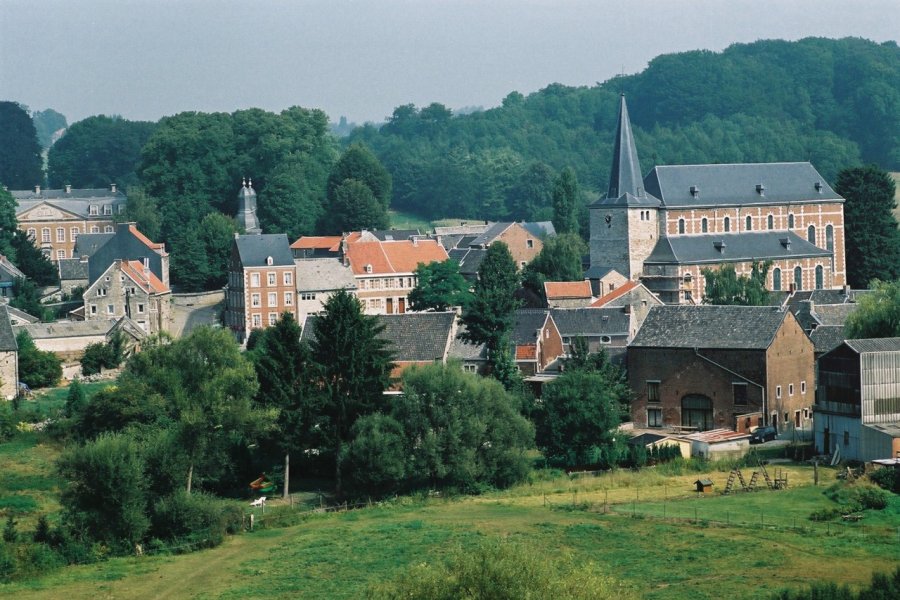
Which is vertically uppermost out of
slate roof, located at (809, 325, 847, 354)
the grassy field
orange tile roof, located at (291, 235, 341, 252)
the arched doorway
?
orange tile roof, located at (291, 235, 341, 252)

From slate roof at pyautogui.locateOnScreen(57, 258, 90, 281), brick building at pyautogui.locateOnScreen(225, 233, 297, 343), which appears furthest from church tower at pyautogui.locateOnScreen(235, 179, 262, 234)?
brick building at pyautogui.locateOnScreen(225, 233, 297, 343)

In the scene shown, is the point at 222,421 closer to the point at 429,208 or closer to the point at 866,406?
the point at 866,406

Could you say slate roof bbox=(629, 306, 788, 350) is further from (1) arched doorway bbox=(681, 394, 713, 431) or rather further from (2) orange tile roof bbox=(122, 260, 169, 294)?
(2) orange tile roof bbox=(122, 260, 169, 294)

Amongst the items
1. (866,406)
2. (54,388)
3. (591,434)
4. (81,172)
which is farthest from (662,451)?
(81,172)

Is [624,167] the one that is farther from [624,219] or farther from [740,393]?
[740,393]

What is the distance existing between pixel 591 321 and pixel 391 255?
890 inches

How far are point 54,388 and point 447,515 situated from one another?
24906 millimetres

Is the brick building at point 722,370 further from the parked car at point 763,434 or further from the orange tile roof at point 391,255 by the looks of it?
the orange tile roof at point 391,255

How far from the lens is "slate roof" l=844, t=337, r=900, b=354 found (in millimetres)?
45188

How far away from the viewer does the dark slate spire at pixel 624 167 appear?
78938 mm

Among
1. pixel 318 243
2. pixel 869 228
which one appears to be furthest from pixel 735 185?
pixel 318 243

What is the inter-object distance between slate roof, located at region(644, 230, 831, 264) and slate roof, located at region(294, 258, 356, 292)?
553 inches

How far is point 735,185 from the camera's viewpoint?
82.7m

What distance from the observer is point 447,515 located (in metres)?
39.8
